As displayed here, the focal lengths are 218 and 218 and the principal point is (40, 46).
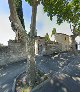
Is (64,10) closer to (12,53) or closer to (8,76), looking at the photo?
(12,53)

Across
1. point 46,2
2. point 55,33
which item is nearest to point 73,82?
point 46,2

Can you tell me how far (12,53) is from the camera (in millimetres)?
21859

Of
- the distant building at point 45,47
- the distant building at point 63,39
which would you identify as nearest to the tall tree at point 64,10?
the distant building at point 45,47

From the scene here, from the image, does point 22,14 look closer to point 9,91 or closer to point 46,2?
point 46,2

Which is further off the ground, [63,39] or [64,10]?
[64,10]

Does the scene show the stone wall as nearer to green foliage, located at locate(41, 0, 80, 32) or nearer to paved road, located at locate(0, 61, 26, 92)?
paved road, located at locate(0, 61, 26, 92)

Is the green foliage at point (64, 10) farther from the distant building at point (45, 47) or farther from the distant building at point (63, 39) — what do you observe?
the distant building at point (63, 39)

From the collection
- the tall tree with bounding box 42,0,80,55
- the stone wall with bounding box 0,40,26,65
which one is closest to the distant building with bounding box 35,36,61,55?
the tall tree with bounding box 42,0,80,55

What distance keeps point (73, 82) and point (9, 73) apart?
741cm

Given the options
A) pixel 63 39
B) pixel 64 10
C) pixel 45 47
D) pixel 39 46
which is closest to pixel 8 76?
pixel 64 10

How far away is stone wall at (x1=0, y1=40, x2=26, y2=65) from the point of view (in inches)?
829

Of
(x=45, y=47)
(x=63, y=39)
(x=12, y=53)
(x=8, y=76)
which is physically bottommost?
(x=8, y=76)

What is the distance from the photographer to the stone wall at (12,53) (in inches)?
829

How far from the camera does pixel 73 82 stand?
11727 millimetres
